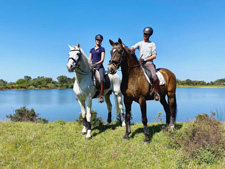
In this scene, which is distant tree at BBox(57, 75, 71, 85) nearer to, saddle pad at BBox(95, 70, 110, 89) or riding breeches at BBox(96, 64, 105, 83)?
saddle pad at BBox(95, 70, 110, 89)

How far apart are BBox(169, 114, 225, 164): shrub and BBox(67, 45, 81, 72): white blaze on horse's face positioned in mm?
3694

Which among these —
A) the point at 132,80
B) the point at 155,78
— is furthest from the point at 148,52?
the point at 132,80

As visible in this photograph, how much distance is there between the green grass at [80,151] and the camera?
11.1ft

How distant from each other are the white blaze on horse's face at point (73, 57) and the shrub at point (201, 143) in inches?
145

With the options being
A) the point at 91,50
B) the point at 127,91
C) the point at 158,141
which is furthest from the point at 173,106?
the point at 91,50

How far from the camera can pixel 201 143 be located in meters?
3.77

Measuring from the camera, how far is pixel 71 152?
397 cm

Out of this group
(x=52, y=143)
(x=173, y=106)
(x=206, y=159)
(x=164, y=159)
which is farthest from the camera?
(x=173, y=106)

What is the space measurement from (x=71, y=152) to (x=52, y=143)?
927 millimetres

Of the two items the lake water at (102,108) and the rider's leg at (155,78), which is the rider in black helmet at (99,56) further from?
the lake water at (102,108)

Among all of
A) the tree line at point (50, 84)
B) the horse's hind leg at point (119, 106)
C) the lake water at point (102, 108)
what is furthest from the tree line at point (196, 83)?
the horse's hind leg at point (119, 106)

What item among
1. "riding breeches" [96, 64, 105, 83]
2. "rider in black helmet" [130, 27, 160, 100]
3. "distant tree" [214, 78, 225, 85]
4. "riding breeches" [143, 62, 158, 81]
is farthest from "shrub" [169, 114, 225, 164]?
"distant tree" [214, 78, 225, 85]

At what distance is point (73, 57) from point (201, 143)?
4.34 meters

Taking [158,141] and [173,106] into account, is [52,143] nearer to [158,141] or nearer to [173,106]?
[158,141]
